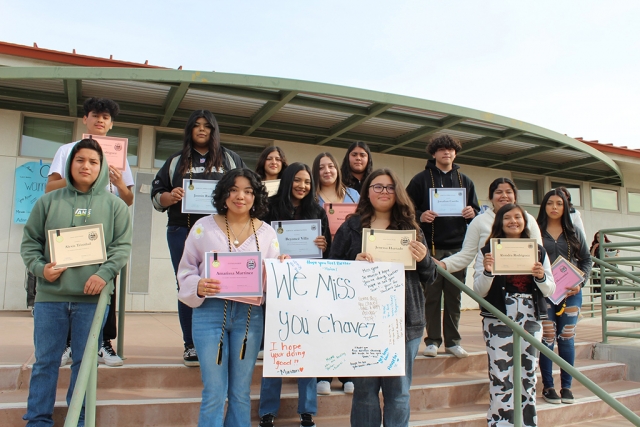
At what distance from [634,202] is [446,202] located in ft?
35.5

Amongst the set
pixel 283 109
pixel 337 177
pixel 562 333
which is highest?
pixel 283 109

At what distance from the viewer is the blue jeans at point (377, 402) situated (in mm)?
2986

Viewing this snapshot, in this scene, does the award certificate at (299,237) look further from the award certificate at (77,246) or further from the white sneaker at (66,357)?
the white sneaker at (66,357)

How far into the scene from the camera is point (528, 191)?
11492 mm

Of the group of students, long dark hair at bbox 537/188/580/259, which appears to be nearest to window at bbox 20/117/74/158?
the group of students

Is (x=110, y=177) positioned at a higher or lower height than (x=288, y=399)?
higher

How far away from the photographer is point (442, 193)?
480cm

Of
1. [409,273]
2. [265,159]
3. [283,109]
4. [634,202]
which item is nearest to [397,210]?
[409,273]

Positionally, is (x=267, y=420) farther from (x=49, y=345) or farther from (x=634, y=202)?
(x=634, y=202)

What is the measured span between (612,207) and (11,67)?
13068 mm

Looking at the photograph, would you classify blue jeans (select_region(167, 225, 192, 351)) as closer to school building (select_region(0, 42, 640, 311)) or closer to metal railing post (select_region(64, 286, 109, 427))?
metal railing post (select_region(64, 286, 109, 427))

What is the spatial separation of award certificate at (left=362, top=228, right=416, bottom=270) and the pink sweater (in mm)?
606

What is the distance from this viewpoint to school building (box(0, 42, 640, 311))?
6.74 metres

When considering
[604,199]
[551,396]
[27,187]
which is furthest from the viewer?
[604,199]
